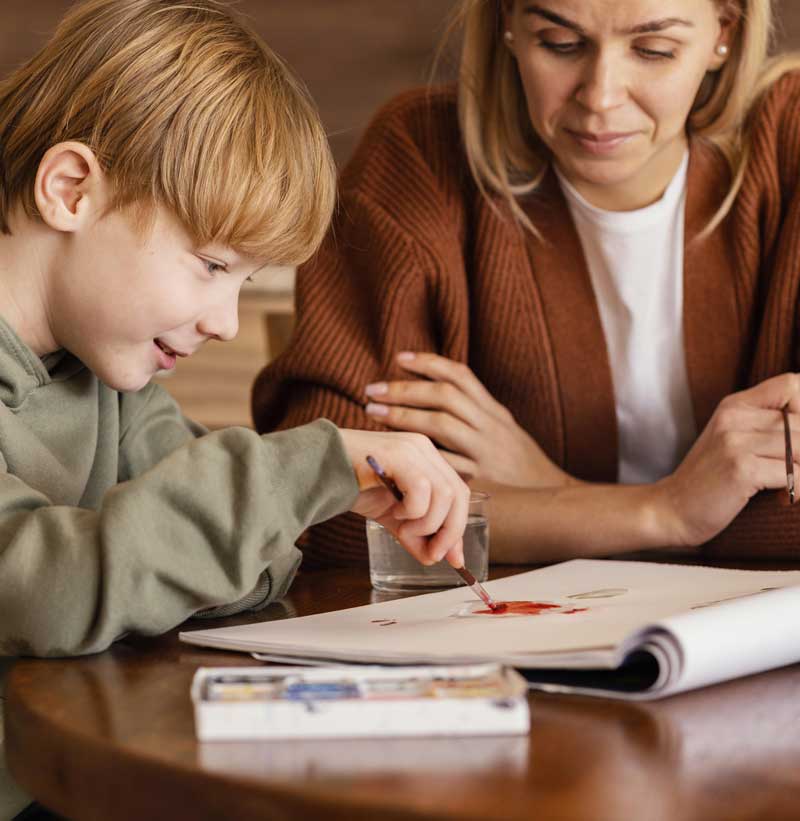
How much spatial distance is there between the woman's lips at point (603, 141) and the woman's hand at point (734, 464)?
1.18 ft

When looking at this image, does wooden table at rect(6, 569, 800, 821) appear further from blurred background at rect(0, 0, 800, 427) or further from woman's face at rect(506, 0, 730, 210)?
blurred background at rect(0, 0, 800, 427)

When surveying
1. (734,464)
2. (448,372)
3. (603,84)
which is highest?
(603,84)

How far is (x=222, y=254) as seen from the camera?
3.64ft

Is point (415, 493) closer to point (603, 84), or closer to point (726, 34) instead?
point (603, 84)

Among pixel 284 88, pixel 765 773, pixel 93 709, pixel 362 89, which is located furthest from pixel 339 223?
pixel 362 89

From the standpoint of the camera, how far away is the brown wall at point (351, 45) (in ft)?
10.9

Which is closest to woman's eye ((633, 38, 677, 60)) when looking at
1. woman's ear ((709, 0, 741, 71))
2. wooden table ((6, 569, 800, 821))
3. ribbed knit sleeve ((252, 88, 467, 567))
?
woman's ear ((709, 0, 741, 71))

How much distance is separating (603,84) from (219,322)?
0.58 metres

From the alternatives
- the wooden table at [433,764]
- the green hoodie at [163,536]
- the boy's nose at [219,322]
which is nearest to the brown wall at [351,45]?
the boy's nose at [219,322]

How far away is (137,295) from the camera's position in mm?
1102

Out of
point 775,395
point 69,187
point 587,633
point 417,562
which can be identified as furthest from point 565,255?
point 587,633

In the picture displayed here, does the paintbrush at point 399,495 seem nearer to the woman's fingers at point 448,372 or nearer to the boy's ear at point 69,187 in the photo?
the boy's ear at point 69,187

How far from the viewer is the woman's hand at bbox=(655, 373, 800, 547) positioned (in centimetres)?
132

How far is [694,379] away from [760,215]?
0.23 m
